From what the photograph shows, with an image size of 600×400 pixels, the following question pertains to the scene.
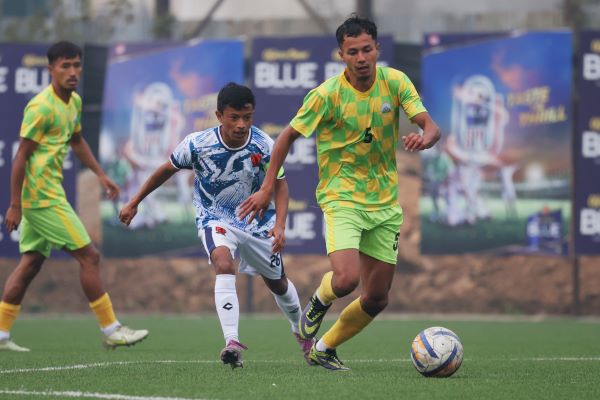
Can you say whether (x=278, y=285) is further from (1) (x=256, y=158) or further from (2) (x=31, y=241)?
(2) (x=31, y=241)

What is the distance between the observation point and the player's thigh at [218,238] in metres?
8.67

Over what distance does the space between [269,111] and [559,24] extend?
4.21m

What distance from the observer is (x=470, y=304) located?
17766 mm

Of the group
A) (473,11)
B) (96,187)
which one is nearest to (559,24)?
(473,11)

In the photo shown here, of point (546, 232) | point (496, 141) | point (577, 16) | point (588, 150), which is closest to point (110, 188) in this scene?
point (496, 141)

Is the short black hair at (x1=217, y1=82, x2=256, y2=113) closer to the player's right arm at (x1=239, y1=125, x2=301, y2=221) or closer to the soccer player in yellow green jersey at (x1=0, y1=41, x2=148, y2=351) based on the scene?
the player's right arm at (x1=239, y1=125, x2=301, y2=221)

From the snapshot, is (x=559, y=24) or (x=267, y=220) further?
(x=559, y=24)

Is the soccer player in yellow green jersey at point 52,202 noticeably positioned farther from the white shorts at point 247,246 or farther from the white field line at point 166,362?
the white shorts at point 247,246

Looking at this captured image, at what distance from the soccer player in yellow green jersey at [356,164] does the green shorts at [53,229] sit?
291cm

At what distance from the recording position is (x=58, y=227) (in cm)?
1066

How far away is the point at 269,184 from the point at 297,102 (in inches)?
376

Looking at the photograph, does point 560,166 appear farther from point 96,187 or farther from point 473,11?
point 96,187

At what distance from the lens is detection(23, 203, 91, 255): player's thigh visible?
1065 cm

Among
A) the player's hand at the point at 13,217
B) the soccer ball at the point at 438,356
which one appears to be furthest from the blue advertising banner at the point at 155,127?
the soccer ball at the point at 438,356
